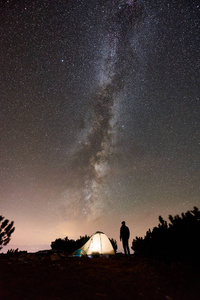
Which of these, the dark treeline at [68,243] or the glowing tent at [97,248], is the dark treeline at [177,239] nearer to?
the glowing tent at [97,248]

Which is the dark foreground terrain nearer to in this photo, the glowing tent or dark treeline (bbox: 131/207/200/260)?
dark treeline (bbox: 131/207/200/260)

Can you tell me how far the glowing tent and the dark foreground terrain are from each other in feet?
17.1

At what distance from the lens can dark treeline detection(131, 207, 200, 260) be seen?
6789mm

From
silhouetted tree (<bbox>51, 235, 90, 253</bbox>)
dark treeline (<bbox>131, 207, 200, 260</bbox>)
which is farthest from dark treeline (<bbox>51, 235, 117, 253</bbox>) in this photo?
dark treeline (<bbox>131, 207, 200, 260</bbox>)

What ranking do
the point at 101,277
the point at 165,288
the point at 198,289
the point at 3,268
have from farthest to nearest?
the point at 3,268 < the point at 101,277 < the point at 165,288 < the point at 198,289

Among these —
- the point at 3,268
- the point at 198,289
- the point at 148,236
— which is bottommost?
the point at 198,289

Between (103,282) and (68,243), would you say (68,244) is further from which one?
(103,282)

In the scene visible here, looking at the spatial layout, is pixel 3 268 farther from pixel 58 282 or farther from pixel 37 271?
pixel 58 282

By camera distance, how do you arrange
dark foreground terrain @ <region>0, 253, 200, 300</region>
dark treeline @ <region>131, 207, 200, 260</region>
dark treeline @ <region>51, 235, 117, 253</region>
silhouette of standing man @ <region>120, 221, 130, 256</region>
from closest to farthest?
1. dark foreground terrain @ <region>0, 253, 200, 300</region>
2. dark treeline @ <region>131, 207, 200, 260</region>
3. silhouette of standing man @ <region>120, 221, 130, 256</region>
4. dark treeline @ <region>51, 235, 117, 253</region>

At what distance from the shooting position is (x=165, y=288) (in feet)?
17.4

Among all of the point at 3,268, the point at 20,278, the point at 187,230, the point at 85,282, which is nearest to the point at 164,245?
the point at 187,230

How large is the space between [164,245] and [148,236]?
2.03 meters

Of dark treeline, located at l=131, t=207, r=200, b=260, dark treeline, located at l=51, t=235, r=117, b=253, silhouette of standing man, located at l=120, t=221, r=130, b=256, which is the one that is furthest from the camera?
dark treeline, located at l=51, t=235, r=117, b=253

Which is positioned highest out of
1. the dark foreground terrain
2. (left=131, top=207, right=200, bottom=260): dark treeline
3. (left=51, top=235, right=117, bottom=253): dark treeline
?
(left=51, top=235, right=117, bottom=253): dark treeline
